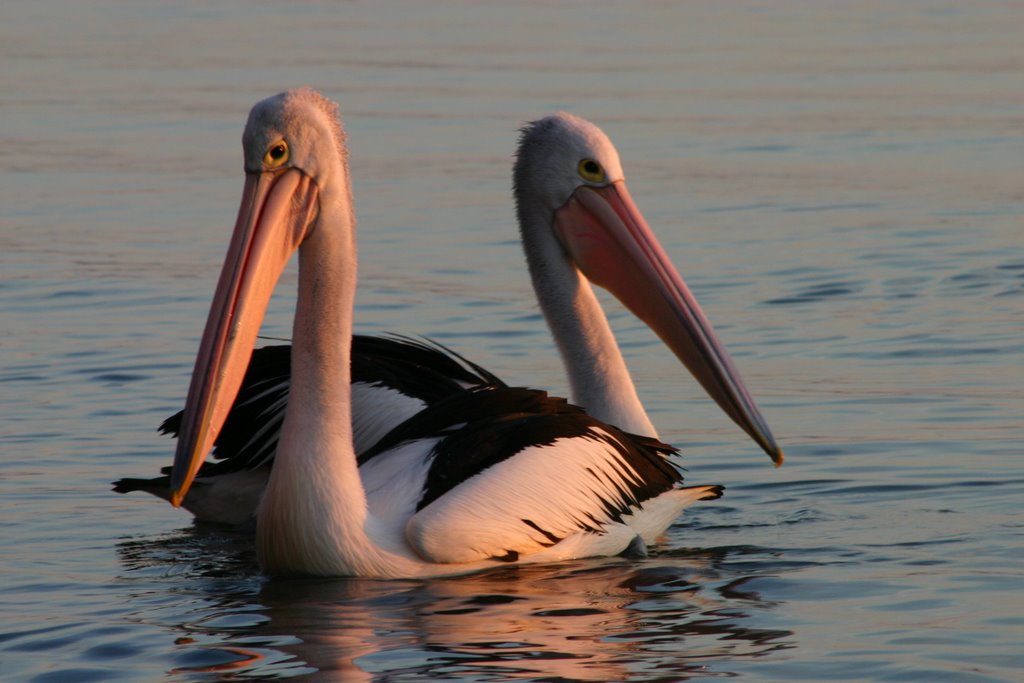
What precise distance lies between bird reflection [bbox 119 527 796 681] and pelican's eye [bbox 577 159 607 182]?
1313 millimetres

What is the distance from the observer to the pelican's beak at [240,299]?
490 centimetres

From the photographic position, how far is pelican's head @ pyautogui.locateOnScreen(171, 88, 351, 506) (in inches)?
195

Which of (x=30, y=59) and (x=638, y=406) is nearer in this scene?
(x=638, y=406)

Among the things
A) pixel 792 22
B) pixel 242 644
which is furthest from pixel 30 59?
pixel 242 644

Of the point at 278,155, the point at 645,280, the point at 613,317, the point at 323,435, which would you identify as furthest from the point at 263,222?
the point at 613,317

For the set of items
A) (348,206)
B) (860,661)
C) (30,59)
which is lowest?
(860,661)

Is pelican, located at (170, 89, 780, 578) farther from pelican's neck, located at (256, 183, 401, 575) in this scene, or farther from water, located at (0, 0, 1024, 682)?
water, located at (0, 0, 1024, 682)

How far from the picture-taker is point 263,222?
5145 mm

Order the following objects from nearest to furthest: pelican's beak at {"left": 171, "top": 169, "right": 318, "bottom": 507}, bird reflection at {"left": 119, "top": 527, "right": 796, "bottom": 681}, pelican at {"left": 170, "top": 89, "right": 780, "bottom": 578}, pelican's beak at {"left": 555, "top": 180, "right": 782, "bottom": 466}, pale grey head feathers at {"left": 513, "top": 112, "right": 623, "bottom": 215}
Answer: bird reflection at {"left": 119, "top": 527, "right": 796, "bottom": 681} → pelican's beak at {"left": 171, "top": 169, "right": 318, "bottom": 507} → pelican at {"left": 170, "top": 89, "right": 780, "bottom": 578} → pelican's beak at {"left": 555, "top": 180, "right": 782, "bottom": 466} → pale grey head feathers at {"left": 513, "top": 112, "right": 623, "bottom": 215}

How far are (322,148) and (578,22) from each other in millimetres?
15867

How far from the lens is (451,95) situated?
15305 mm

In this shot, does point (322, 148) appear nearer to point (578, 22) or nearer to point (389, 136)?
point (389, 136)

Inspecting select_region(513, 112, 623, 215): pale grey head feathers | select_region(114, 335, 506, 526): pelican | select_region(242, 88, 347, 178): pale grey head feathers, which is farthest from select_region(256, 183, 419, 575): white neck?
select_region(513, 112, 623, 215): pale grey head feathers

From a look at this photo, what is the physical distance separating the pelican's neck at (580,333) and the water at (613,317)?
42cm
